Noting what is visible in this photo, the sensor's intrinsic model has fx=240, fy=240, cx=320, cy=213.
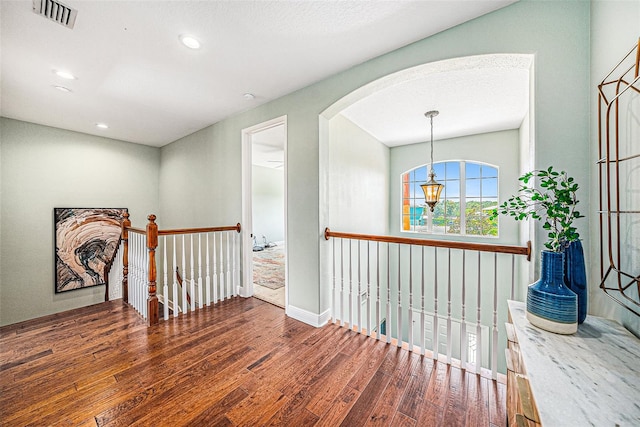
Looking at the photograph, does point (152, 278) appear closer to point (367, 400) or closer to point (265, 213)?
point (367, 400)

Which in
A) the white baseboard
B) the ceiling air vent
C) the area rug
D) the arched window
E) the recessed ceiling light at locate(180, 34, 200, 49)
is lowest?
the area rug

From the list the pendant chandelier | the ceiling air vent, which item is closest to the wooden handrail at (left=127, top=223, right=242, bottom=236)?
the ceiling air vent

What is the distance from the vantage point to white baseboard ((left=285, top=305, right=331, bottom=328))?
97.7 inches

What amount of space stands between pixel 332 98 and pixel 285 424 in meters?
2.58

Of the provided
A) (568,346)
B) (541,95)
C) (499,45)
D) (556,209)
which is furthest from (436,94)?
(568,346)

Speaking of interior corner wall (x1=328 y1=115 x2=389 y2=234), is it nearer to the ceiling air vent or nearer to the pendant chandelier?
the pendant chandelier

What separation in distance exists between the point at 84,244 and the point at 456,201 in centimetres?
669

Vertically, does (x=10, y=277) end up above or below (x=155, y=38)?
below

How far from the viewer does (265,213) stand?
8.59 m

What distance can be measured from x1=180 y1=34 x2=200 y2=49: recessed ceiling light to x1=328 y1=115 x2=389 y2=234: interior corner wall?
1.67 metres

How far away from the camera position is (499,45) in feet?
5.24

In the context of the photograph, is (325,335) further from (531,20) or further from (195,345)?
(531,20)

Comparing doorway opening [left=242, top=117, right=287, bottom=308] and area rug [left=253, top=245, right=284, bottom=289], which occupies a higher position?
doorway opening [left=242, top=117, right=287, bottom=308]

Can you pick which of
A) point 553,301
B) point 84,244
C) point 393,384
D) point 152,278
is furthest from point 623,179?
point 84,244
